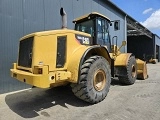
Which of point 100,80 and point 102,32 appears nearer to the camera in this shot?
point 100,80

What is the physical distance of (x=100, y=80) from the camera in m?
6.30

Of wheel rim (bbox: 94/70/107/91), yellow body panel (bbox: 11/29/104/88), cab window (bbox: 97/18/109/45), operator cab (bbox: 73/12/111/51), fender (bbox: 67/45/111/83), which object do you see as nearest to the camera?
yellow body panel (bbox: 11/29/104/88)

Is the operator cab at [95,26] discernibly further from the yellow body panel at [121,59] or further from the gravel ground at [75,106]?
the gravel ground at [75,106]

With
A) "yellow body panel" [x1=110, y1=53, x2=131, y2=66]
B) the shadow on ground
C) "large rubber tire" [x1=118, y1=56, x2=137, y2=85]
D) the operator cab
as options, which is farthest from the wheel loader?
"large rubber tire" [x1=118, y1=56, x2=137, y2=85]

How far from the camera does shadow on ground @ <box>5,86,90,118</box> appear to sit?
18.0ft

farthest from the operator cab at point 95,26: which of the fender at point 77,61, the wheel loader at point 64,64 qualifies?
the fender at point 77,61

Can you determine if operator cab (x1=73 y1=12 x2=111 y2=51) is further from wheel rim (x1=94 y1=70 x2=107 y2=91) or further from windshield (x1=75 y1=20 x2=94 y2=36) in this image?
wheel rim (x1=94 y1=70 x2=107 y2=91)

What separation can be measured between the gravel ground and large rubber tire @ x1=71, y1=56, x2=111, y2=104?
0.26 metres

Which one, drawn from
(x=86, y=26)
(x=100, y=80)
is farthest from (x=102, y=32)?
(x=100, y=80)

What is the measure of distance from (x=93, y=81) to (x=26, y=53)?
194cm

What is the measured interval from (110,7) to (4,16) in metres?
10.9

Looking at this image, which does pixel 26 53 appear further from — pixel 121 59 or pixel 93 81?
pixel 121 59

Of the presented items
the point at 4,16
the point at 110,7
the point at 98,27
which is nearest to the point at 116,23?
the point at 98,27

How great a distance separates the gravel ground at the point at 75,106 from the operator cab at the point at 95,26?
73.1 inches
